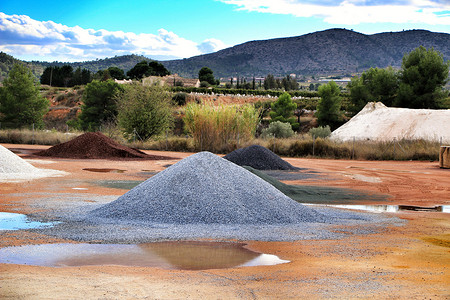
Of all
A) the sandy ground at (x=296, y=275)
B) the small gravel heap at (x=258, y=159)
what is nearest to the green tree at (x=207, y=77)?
the small gravel heap at (x=258, y=159)

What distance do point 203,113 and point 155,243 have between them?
2113cm

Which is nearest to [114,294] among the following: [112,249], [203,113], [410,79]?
[112,249]

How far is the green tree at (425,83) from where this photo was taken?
169 ft

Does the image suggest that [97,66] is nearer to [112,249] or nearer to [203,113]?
[203,113]

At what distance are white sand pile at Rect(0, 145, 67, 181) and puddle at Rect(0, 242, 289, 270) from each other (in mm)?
8473

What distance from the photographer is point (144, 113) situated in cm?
3322

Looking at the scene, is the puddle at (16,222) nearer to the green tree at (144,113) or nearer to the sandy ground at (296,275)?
the sandy ground at (296,275)

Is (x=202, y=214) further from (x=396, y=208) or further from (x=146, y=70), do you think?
(x=146, y=70)

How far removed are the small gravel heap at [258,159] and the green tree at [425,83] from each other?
36.5 metres

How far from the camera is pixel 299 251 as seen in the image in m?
7.14

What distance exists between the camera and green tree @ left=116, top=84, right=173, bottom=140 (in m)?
33.3

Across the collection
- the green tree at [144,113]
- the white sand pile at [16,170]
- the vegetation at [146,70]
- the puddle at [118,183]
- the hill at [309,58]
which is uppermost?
the hill at [309,58]

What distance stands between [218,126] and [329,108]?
30652 millimetres

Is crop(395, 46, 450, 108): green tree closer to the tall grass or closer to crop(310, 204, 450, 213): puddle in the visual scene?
the tall grass
